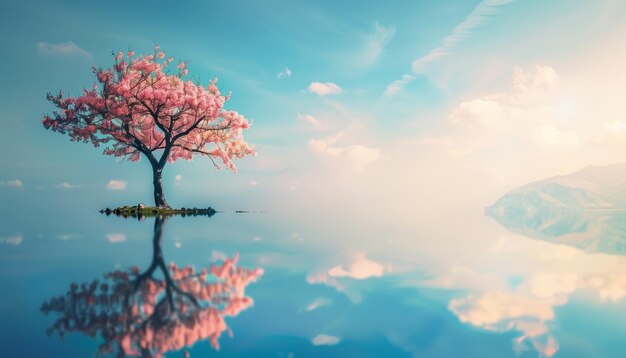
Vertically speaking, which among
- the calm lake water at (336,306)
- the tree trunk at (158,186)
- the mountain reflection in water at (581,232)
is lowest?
the mountain reflection in water at (581,232)

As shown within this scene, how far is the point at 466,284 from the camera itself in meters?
7.31

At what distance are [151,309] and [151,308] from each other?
47 mm

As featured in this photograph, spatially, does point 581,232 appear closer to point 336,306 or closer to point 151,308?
point 336,306

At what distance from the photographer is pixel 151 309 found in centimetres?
484

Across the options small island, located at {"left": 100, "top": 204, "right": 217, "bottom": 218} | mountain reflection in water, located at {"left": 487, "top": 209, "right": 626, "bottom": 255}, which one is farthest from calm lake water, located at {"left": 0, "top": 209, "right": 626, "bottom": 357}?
small island, located at {"left": 100, "top": 204, "right": 217, "bottom": 218}

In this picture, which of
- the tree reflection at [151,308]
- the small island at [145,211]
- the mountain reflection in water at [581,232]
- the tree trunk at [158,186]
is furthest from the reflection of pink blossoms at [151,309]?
the tree trunk at [158,186]

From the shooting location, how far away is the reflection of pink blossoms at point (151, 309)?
395 centimetres

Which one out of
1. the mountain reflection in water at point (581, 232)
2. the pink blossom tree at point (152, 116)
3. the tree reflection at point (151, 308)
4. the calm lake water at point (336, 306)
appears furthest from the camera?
the pink blossom tree at point (152, 116)

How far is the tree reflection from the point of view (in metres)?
3.95

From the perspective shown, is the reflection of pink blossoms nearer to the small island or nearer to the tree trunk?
the small island

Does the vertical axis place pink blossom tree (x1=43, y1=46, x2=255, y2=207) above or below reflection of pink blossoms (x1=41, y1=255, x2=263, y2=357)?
above

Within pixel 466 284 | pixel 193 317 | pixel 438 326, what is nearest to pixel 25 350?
pixel 193 317

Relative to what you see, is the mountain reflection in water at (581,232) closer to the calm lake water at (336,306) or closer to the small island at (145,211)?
the calm lake water at (336,306)

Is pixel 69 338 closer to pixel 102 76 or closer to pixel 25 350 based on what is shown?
pixel 25 350
